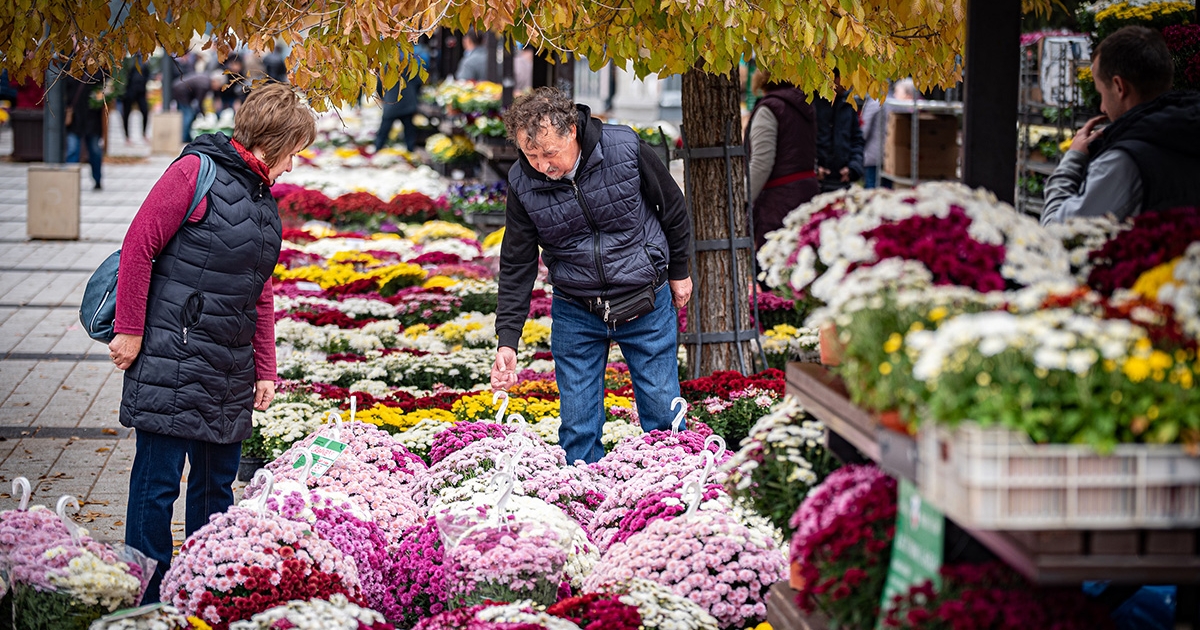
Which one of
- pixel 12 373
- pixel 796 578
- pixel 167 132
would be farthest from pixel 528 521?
pixel 167 132

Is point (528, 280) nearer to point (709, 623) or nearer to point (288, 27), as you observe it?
point (288, 27)

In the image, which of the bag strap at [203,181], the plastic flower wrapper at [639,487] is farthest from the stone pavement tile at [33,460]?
the plastic flower wrapper at [639,487]

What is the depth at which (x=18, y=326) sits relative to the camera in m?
8.77

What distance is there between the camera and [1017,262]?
7.39 ft

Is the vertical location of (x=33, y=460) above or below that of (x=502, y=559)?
below

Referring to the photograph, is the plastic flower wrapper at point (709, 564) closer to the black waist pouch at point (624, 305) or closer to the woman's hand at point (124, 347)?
the black waist pouch at point (624, 305)

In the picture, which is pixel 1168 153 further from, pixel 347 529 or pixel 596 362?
pixel 347 529

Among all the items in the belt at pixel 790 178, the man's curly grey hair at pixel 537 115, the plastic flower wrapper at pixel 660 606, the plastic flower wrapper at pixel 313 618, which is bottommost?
the plastic flower wrapper at pixel 660 606

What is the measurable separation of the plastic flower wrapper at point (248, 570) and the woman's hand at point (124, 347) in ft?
1.72

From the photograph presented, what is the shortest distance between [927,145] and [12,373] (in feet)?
28.0

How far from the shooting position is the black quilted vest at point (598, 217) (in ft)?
13.8

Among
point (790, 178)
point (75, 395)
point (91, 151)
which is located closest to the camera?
point (75, 395)

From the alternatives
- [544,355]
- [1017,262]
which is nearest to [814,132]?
[544,355]

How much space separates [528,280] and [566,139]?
0.66 meters
